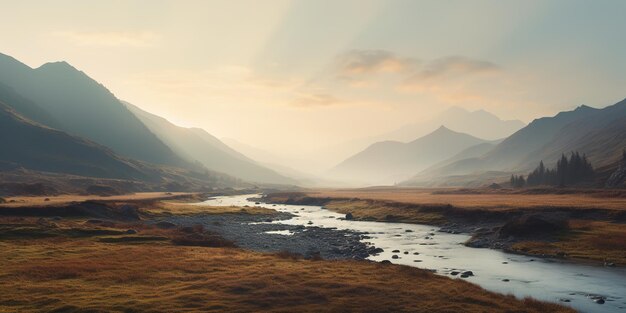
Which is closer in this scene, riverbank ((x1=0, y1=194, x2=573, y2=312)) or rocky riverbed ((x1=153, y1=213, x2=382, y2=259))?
riverbank ((x1=0, y1=194, x2=573, y2=312))

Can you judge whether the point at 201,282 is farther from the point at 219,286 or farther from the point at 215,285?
the point at 219,286

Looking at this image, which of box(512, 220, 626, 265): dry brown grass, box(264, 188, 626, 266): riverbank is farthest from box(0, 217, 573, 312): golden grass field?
box(264, 188, 626, 266): riverbank

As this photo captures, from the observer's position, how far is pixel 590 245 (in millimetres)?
67750

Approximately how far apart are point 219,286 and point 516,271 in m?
38.6

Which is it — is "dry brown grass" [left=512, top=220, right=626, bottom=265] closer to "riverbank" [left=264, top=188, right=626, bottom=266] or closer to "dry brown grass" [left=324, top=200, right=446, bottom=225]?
"riverbank" [left=264, top=188, right=626, bottom=266]

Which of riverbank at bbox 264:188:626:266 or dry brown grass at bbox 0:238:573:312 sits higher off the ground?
riverbank at bbox 264:188:626:266

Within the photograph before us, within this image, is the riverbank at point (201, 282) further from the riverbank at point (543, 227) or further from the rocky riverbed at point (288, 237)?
the riverbank at point (543, 227)

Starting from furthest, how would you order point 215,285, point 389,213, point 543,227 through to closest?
point 389,213 → point 543,227 → point 215,285

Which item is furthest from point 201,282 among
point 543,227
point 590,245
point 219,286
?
point 543,227

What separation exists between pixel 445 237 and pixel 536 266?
3002 centimetres

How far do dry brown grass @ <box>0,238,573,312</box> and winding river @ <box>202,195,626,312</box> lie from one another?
5.96 meters

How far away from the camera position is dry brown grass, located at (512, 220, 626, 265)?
205 feet

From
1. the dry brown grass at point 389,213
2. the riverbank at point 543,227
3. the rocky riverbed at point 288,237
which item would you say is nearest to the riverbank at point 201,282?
the rocky riverbed at point 288,237

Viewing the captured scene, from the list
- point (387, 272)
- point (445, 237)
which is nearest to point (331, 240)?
point (445, 237)
